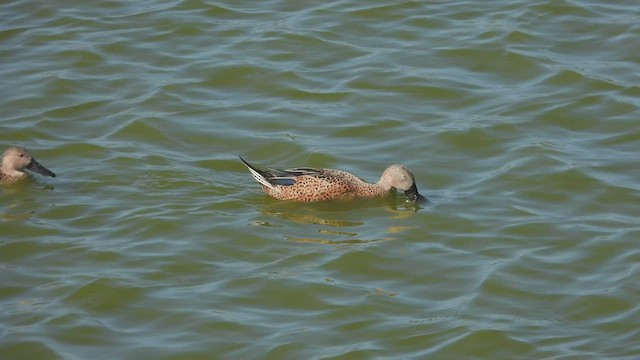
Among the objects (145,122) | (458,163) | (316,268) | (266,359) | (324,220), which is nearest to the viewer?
(266,359)

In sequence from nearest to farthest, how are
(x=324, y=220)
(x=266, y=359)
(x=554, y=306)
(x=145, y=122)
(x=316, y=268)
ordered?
(x=266, y=359) < (x=554, y=306) < (x=316, y=268) < (x=324, y=220) < (x=145, y=122)

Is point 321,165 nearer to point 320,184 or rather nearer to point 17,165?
point 320,184

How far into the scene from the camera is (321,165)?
11.6 meters

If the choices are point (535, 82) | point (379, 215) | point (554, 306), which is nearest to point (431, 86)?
point (535, 82)

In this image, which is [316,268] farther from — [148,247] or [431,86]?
[431,86]

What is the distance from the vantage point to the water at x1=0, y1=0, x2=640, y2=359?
8828mm

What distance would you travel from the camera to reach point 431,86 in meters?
12.8

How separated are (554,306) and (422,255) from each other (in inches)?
A: 50.2

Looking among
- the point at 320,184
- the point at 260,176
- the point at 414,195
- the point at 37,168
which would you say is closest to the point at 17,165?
the point at 37,168

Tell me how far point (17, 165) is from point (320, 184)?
8.80 ft

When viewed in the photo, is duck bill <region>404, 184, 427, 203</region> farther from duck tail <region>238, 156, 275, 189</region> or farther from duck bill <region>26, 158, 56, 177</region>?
duck bill <region>26, 158, 56, 177</region>

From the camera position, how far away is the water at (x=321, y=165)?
883cm

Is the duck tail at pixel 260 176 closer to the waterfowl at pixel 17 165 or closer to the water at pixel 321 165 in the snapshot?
the water at pixel 321 165

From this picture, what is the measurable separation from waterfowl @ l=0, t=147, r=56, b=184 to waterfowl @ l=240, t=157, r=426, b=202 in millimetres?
1820
